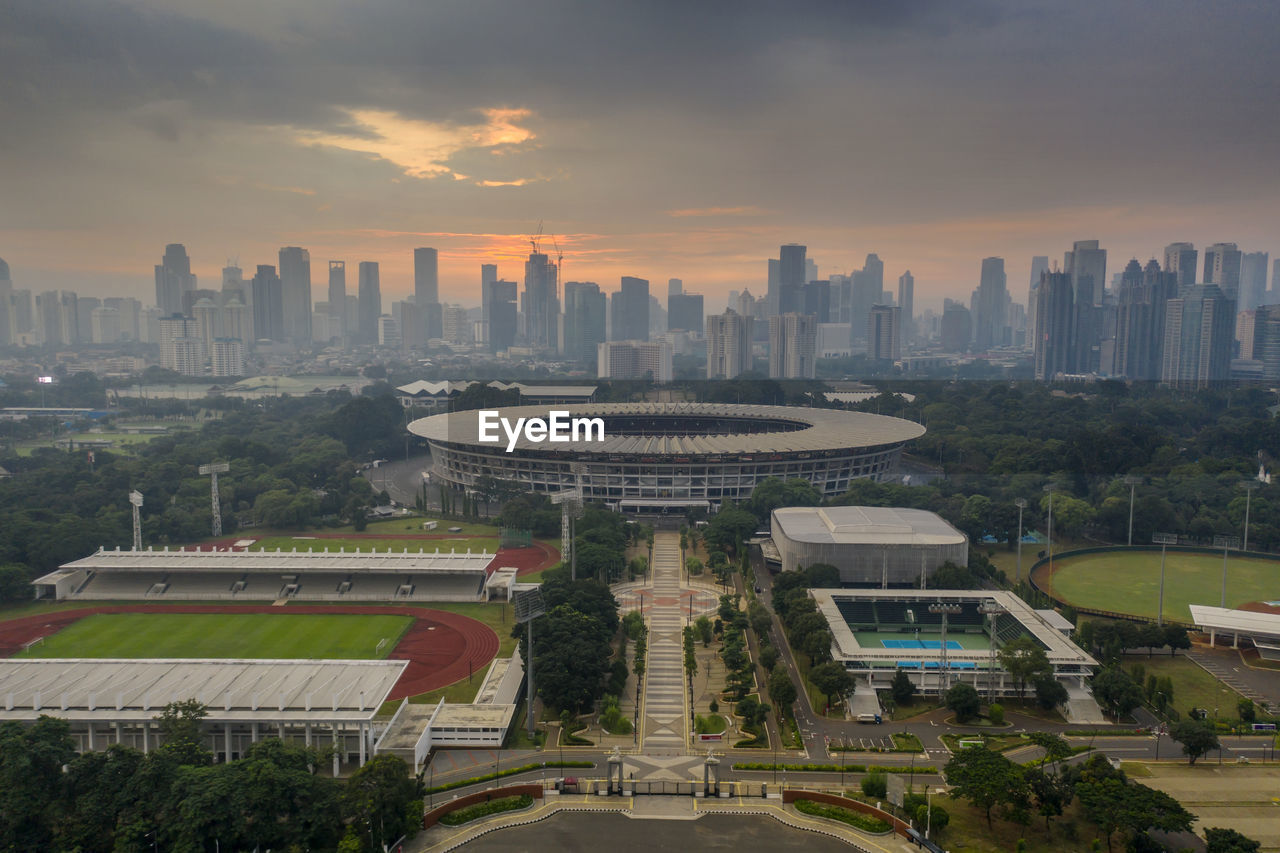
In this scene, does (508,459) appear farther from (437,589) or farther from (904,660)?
(904,660)

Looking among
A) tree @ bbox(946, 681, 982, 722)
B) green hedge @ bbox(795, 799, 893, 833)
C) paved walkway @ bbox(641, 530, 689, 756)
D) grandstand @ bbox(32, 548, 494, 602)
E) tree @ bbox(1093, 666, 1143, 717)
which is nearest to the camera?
green hedge @ bbox(795, 799, 893, 833)

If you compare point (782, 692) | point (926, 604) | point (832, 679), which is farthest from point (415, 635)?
point (926, 604)

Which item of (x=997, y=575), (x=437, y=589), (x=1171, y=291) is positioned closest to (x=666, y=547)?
(x=437, y=589)

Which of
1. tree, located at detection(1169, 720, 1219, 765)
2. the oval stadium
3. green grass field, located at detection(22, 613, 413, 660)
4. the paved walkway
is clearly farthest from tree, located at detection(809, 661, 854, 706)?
the oval stadium

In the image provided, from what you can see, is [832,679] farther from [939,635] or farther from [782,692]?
[939,635]

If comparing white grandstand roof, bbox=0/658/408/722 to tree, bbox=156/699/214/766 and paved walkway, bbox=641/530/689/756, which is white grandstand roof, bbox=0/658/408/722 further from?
paved walkway, bbox=641/530/689/756

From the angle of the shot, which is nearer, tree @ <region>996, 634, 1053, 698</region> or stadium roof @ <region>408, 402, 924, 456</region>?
tree @ <region>996, 634, 1053, 698</region>

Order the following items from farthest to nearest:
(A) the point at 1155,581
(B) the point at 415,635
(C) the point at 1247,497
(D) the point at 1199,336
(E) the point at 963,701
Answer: (D) the point at 1199,336, (C) the point at 1247,497, (A) the point at 1155,581, (B) the point at 415,635, (E) the point at 963,701
